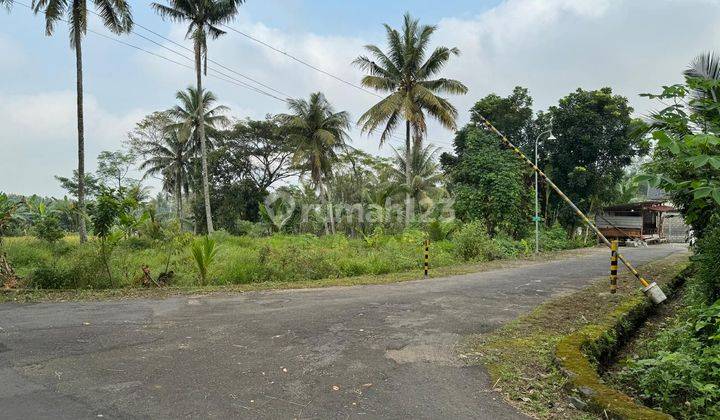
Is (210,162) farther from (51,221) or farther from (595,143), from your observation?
(595,143)

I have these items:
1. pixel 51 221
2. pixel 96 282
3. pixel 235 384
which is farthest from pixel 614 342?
pixel 51 221

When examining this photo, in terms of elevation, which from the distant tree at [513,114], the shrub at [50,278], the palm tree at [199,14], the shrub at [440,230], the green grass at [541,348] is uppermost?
the palm tree at [199,14]

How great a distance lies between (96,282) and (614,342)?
36.1ft

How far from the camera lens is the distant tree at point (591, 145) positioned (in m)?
27.3

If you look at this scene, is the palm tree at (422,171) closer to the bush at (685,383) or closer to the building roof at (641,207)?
the building roof at (641,207)

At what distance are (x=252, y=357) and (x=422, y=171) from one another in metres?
28.8

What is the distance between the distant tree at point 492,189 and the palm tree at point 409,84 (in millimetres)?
2651

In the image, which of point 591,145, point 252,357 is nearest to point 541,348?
point 252,357

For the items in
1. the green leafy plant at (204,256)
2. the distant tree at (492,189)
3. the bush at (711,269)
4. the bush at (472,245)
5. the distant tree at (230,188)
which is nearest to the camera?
the bush at (711,269)

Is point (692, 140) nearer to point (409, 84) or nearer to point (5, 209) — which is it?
point (5, 209)

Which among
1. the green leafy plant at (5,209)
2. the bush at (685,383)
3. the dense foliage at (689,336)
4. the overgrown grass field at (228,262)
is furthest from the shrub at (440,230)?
the bush at (685,383)

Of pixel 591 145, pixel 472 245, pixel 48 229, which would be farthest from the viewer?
pixel 591 145

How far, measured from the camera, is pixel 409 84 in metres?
24.7

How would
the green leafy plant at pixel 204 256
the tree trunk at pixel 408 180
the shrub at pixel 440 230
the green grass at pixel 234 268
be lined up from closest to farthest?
the green grass at pixel 234 268 → the green leafy plant at pixel 204 256 → the shrub at pixel 440 230 → the tree trunk at pixel 408 180
